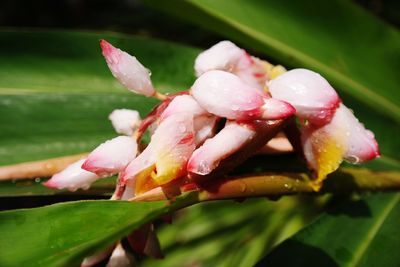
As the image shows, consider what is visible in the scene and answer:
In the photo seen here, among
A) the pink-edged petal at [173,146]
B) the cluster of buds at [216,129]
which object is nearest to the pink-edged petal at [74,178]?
the cluster of buds at [216,129]

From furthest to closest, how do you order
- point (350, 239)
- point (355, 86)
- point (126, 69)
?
point (355, 86) < point (350, 239) < point (126, 69)

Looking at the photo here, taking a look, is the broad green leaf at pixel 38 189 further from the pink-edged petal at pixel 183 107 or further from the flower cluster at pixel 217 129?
the pink-edged petal at pixel 183 107

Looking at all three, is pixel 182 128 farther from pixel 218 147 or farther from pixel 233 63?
pixel 233 63

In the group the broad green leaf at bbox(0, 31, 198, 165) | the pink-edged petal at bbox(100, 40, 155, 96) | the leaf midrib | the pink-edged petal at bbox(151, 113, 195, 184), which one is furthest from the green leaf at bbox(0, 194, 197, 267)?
the leaf midrib

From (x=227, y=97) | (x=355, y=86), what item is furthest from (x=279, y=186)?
(x=355, y=86)

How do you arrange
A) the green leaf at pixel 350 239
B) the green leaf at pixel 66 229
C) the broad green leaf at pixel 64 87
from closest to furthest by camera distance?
the green leaf at pixel 66 229 → the green leaf at pixel 350 239 → the broad green leaf at pixel 64 87

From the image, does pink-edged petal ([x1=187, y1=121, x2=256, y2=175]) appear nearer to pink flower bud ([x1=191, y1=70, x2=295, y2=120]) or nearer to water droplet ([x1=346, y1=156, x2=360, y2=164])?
pink flower bud ([x1=191, y1=70, x2=295, y2=120])
